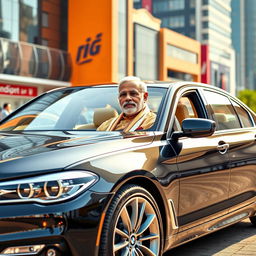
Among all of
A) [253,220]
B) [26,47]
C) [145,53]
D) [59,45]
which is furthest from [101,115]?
[145,53]

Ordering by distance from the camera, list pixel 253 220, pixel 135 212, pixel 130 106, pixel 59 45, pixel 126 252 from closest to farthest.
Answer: pixel 126 252
pixel 135 212
pixel 130 106
pixel 253 220
pixel 59 45

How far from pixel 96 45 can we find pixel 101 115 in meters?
33.9

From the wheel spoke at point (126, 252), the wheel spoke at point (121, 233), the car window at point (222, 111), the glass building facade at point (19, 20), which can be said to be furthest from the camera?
the glass building facade at point (19, 20)

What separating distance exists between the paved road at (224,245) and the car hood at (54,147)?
137 centimetres

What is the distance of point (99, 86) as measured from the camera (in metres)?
4.84

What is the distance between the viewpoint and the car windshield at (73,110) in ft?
14.8

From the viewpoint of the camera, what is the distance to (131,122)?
432cm

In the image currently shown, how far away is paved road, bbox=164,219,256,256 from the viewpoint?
15.2 ft

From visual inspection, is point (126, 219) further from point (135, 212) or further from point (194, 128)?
point (194, 128)

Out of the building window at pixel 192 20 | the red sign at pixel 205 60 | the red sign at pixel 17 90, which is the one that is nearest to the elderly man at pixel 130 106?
the red sign at pixel 17 90

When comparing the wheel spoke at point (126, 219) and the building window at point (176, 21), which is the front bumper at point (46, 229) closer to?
the wheel spoke at point (126, 219)

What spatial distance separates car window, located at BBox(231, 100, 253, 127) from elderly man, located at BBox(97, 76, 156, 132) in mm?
1378

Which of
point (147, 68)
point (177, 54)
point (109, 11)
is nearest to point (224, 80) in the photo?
point (177, 54)

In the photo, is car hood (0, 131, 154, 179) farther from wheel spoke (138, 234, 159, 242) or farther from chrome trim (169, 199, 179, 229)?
wheel spoke (138, 234, 159, 242)
